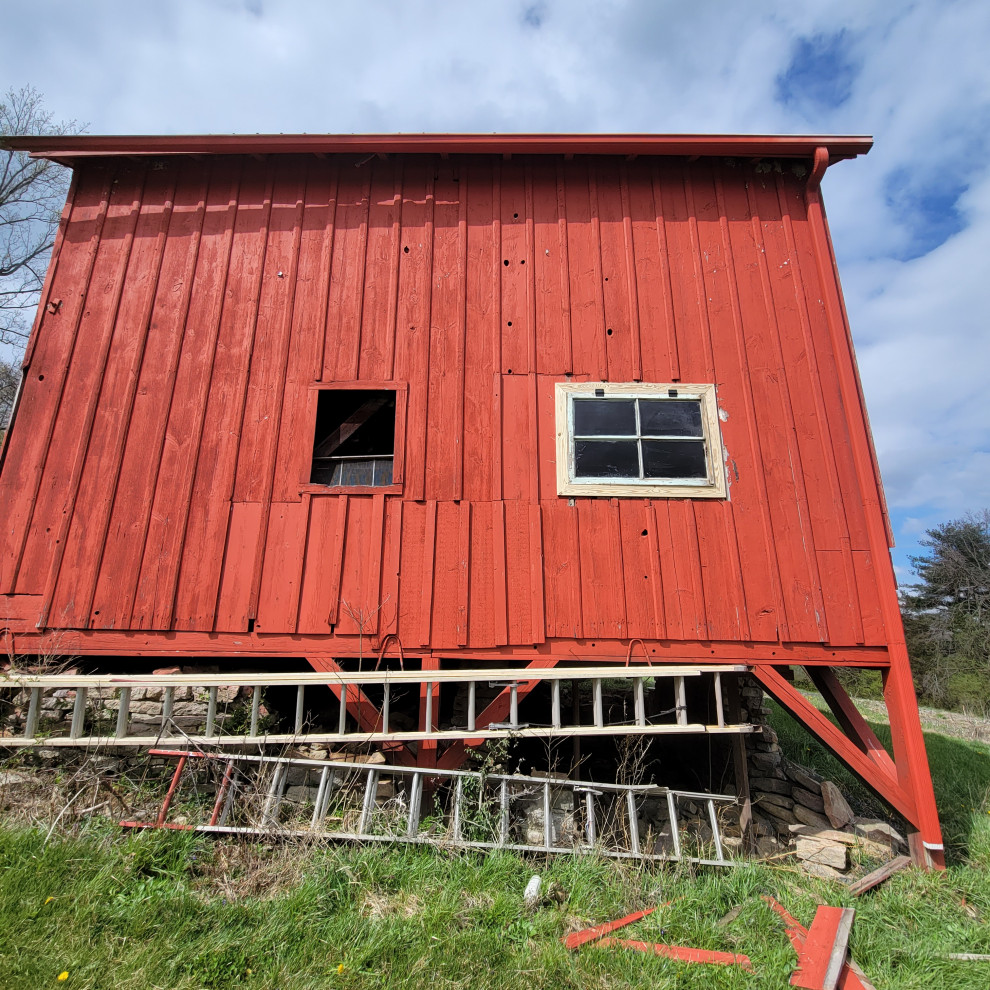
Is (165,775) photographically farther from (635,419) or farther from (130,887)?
(635,419)

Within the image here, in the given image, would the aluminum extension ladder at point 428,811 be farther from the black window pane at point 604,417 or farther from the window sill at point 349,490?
the black window pane at point 604,417

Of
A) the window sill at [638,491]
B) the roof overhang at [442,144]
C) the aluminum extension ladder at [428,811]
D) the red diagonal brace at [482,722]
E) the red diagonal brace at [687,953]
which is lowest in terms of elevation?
the red diagonal brace at [687,953]

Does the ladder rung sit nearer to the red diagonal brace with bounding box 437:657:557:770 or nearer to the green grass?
the green grass

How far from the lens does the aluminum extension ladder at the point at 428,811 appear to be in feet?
13.0

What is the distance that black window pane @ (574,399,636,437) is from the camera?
5.42 m

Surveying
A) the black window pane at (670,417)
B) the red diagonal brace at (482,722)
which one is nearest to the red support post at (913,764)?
the black window pane at (670,417)

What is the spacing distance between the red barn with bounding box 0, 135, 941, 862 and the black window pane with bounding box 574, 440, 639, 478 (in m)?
0.03

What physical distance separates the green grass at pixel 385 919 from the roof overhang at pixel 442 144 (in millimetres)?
6360

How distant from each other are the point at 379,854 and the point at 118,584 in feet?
10.9

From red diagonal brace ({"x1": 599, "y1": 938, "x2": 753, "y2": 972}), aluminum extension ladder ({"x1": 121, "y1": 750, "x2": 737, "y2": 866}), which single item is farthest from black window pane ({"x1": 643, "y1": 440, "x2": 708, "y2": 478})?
red diagonal brace ({"x1": 599, "y1": 938, "x2": 753, "y2": 972})

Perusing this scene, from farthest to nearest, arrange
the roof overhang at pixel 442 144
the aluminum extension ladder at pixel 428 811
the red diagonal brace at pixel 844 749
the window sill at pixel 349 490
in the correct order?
1. the roof overhang at pixel 442 144
2. the window sill at pixel 349 490
3. the red diagonal brace at pixel 844 749
4. the aluminum extension ladder at pixel 428 811

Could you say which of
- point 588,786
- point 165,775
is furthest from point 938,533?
point 165,775

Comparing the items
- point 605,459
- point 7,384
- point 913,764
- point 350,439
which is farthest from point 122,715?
point 7,384

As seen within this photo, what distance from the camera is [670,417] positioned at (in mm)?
5473
